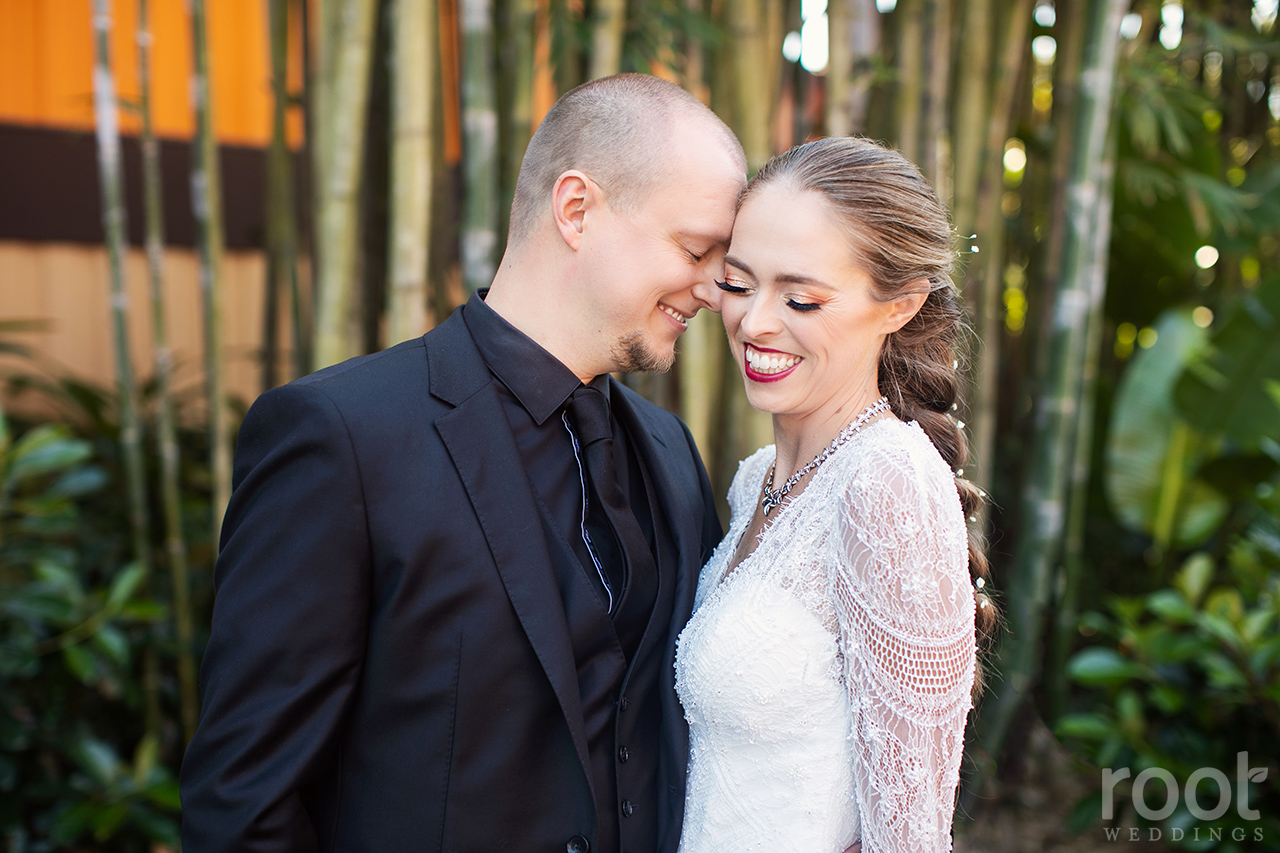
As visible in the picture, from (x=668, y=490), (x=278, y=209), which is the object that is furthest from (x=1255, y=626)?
(x=278, y=209)

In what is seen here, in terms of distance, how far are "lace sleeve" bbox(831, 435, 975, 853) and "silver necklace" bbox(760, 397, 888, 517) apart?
0.39ft

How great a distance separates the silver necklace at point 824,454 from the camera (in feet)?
4.31

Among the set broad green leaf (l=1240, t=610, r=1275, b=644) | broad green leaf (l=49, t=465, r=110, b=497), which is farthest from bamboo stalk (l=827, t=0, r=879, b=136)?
broad green leaf (l=49, t=465, r=110, b=497)

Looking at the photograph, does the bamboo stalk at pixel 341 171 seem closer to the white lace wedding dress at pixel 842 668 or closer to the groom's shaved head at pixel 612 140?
the groom's shaved head at pixel 612 140

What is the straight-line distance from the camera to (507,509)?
3.63ft

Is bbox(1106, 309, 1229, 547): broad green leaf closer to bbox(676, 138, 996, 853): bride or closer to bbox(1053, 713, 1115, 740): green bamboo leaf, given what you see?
bbox(1053, 713, 1115, 740): green bamboo leaf

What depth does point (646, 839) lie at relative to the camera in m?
1.26

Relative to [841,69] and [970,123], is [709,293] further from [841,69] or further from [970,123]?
[970,123]

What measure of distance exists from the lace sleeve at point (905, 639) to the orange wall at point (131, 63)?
8.88 feet

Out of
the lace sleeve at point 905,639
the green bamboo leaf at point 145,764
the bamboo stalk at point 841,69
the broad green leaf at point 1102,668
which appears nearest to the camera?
the lace sleeve at point 905,639

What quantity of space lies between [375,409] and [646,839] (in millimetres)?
697

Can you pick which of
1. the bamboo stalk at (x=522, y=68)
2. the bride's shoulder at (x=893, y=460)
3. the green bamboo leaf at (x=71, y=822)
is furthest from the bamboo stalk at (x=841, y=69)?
the green bamboo leaf at (x=71, y=822)

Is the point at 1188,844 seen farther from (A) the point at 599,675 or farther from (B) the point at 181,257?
(B) the point at 181,257

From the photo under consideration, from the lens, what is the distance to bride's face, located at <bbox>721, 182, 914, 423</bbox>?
1.21m
